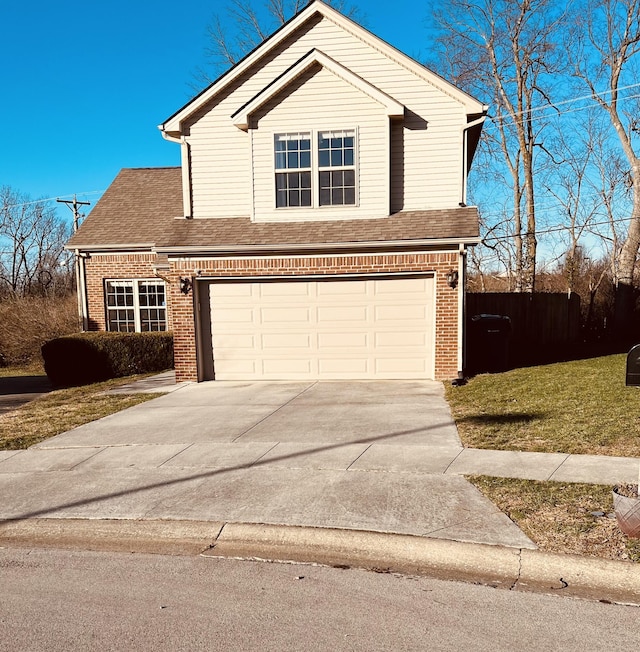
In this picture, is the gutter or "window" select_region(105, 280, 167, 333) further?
"window" select_region(105, 280, 167, 333)

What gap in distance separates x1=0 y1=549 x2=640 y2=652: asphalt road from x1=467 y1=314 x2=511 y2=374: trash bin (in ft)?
30.7

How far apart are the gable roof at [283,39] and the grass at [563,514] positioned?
921 centimetres

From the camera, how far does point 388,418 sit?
855 cm

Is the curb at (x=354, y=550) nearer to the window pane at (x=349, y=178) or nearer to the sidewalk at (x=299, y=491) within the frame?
the sidewalk at (x=299, y=491)

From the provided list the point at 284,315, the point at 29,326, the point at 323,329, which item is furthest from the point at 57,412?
the point at 29,326

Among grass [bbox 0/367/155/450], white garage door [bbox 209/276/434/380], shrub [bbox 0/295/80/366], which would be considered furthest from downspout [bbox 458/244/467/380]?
shrub [bbox 0/295/80/366]

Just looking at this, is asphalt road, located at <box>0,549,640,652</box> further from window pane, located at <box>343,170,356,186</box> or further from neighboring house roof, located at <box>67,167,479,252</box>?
window pane, located at <box>343,170,356,186</box>

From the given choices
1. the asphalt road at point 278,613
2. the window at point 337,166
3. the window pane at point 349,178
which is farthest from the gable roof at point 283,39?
the asphalt road at point 278,613

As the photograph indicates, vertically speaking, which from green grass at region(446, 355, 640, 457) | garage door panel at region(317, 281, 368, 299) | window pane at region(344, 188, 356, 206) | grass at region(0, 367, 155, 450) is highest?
window pane at region(344, 188, 356, 206)

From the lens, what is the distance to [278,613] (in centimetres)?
360

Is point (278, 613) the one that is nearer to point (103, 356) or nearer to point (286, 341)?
point (286, 341)

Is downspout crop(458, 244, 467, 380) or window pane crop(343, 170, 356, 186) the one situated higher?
window pane crop(343, 170, 356, 186)

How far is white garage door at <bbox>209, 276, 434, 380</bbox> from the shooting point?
38.8ft

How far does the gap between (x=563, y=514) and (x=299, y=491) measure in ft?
8.28
